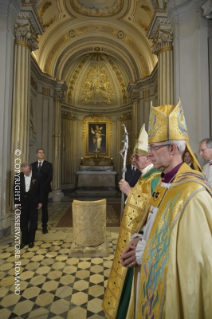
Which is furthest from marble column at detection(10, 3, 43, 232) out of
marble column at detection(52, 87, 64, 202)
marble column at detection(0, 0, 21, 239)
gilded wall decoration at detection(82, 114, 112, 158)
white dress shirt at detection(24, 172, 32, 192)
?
gilded wall decoration at detection(82, 114, 112, 158)

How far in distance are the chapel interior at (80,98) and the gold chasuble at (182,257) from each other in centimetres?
147

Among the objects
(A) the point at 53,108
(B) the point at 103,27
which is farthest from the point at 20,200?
(B) the point at 103,27

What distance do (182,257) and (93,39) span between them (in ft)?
36.3

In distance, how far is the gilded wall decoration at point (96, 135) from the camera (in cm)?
1239

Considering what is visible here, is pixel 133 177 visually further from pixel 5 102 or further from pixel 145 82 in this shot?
pixel 145 82

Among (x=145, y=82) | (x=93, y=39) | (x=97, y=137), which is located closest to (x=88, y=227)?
(x=145, y=82)

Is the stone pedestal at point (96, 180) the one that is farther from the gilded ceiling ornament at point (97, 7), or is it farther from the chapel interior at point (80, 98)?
the gilded ceiling ornament at point (97, 7)

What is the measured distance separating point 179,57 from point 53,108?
20.1ft

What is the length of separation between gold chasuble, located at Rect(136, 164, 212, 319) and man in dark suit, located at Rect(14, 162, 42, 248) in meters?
3.26

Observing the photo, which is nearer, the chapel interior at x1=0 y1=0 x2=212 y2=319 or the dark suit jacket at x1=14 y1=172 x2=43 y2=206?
the chapel interior at x1=0 y1=0 x2=212 y2=319

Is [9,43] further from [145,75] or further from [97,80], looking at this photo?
[97,80]

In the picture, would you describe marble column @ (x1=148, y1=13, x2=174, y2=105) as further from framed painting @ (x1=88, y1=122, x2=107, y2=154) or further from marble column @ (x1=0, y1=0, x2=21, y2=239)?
framed painting @ (x1=88, y1=122, x2=107, y2=154)

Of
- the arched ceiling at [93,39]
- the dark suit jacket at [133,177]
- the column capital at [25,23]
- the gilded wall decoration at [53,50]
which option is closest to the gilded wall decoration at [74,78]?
the arched ceiling at [93,39]

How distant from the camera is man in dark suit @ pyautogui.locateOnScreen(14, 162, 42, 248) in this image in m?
3.92
